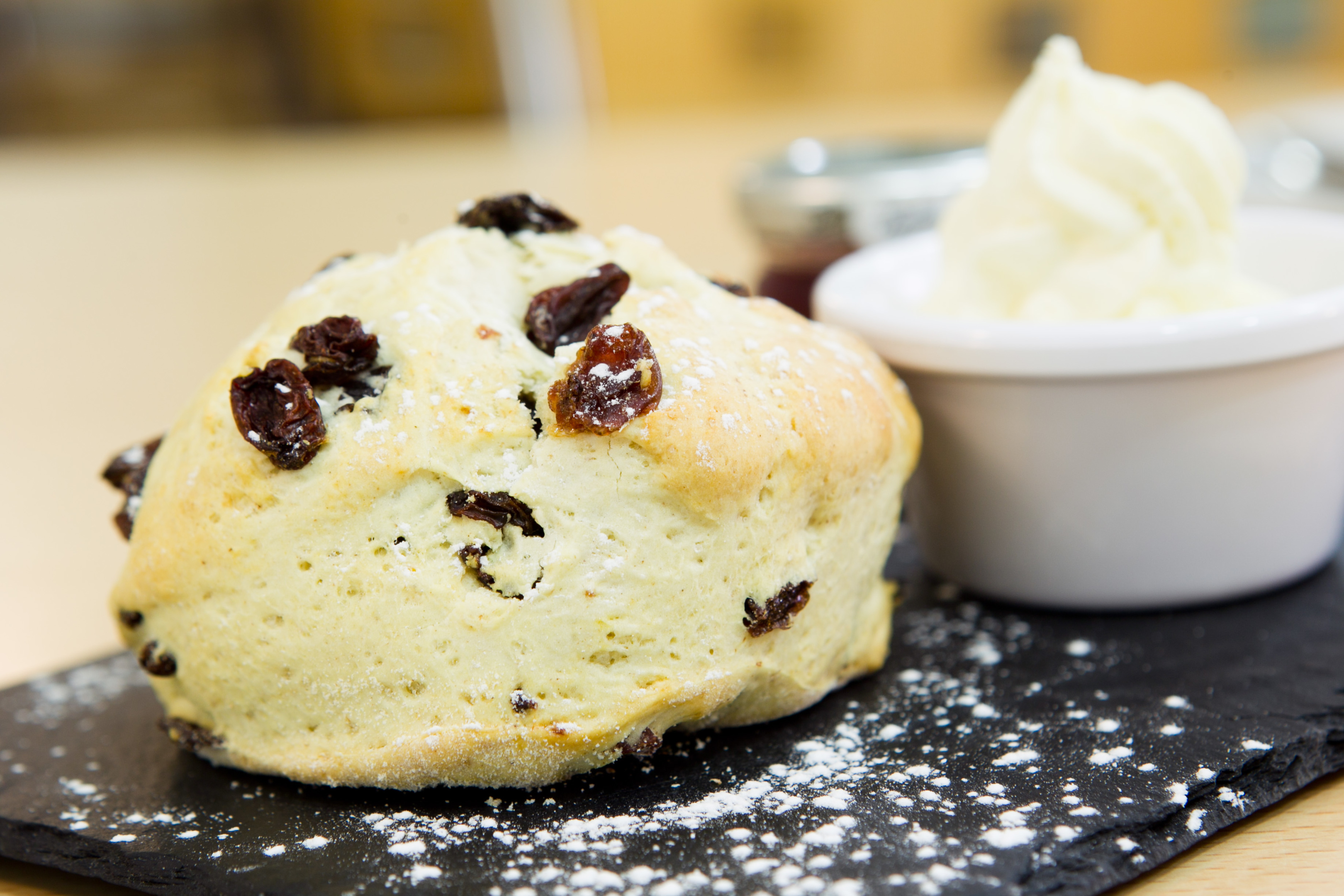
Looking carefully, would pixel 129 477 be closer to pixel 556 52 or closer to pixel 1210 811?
pixel 1210 811

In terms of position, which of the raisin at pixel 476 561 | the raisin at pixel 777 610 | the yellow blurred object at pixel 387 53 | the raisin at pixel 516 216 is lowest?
the raisin at pixel 777 610

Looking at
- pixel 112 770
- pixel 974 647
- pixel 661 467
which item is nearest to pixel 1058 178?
pixel 974 647

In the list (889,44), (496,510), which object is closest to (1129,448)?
(496,510)

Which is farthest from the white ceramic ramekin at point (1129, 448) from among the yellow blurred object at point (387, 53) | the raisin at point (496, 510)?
the yellow blurred object at point (387, 53)

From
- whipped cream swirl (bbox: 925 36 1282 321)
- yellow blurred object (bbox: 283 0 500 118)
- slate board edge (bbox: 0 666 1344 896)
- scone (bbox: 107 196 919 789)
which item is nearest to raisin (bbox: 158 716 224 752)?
scone (bbox: 107 196 919 789)

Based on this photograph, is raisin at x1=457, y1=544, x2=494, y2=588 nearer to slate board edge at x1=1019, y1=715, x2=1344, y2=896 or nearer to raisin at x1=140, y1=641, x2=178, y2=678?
raisin at x1=140, y1=641, x2=178, y2=678

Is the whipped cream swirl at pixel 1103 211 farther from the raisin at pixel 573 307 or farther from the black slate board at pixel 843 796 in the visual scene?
the raisin at pixel 573 307

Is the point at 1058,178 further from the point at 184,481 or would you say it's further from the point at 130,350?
the point at 130,350
